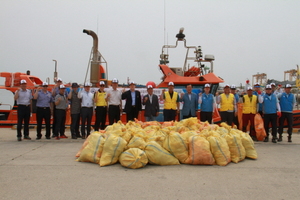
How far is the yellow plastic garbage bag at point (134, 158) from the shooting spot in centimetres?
485

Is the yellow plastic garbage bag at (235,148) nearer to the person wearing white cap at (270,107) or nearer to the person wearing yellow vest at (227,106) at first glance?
the person wearing yellow vest at (227,106)

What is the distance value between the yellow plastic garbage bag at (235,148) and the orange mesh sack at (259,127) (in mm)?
2843

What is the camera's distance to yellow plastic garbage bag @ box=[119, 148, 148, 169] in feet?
15.9

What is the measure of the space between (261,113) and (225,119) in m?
1.29

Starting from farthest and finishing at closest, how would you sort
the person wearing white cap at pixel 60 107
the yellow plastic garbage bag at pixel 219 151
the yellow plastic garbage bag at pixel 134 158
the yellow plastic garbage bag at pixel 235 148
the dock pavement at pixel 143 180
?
the person wearing white cap at pixel 60 107, the yellow plastic garbage bag at pixel 235 148, the yellow plastic garbage bag at pixel 219 151, the yellow plastic garbage bag at pixel 134 158, the dock pavement at pixel 143 180

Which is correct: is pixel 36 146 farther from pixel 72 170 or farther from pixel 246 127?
pixel 246 127

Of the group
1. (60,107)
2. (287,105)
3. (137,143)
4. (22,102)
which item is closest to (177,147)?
(137,143)

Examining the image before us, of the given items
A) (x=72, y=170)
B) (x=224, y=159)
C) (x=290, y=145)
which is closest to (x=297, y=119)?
(x=290, y=145)

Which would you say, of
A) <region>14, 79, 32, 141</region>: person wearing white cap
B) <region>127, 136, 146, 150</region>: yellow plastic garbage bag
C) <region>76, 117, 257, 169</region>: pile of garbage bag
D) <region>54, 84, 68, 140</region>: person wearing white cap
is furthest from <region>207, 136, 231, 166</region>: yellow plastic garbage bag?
<region>14, 79, 32, 141</region>: person wearing white cap

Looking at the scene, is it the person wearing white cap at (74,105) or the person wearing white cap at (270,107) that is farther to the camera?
the person wearing white cap at (74,105)

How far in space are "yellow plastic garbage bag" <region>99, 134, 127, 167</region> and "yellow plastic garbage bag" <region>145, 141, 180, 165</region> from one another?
0.49m

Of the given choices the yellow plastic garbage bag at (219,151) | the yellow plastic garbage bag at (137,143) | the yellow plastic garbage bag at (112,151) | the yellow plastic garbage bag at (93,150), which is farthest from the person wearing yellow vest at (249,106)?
the yellow plastic garbage bag at (93,150)

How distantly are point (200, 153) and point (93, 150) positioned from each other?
6.76 ft

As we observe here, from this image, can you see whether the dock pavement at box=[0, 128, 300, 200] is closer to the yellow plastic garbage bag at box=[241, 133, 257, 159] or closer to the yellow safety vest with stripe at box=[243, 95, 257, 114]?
the yellow plastic garbage bag at box=[241, 133, 257, 159]
